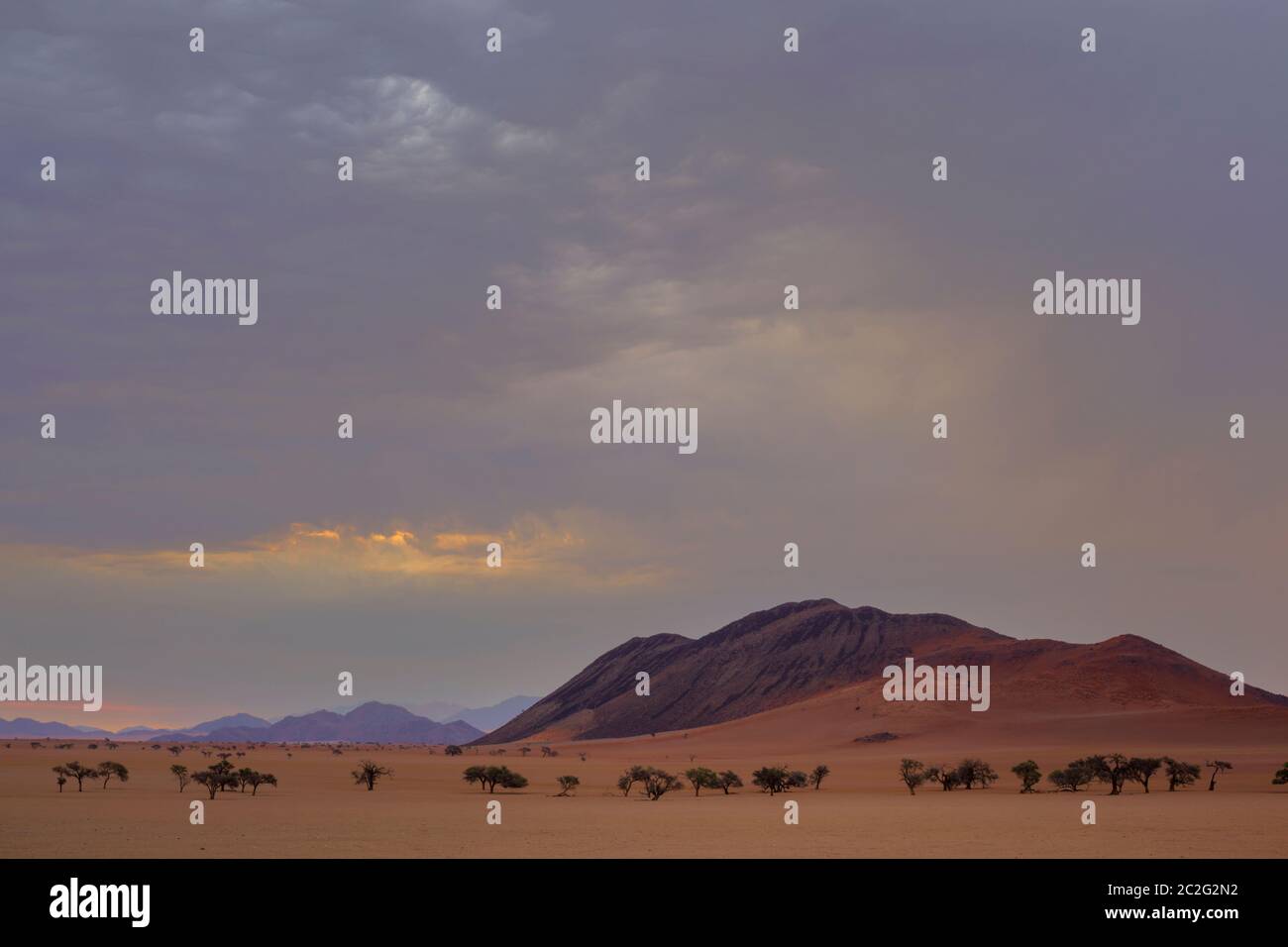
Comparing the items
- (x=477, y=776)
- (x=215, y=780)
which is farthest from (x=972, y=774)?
(x=215, y=780)

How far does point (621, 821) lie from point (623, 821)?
0.07 meters

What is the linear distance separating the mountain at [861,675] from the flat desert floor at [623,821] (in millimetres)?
54893

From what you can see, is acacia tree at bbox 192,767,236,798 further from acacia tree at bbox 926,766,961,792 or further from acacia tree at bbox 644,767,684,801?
acacia tree at bbox 926,766,961,792

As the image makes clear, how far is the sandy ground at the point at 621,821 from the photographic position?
29.5 metres

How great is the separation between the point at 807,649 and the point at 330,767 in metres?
112

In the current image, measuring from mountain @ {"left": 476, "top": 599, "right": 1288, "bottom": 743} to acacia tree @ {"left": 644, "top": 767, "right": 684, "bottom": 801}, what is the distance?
6247 centimetres

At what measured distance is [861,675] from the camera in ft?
531

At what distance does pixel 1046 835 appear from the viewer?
3341 centimetres

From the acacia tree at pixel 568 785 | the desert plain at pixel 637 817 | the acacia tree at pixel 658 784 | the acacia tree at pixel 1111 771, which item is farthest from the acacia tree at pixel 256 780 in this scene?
the acacia tree at pixel 1111 771

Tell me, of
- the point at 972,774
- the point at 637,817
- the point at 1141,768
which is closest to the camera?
the point at 637,817

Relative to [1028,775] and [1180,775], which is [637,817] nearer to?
[1028,775]
